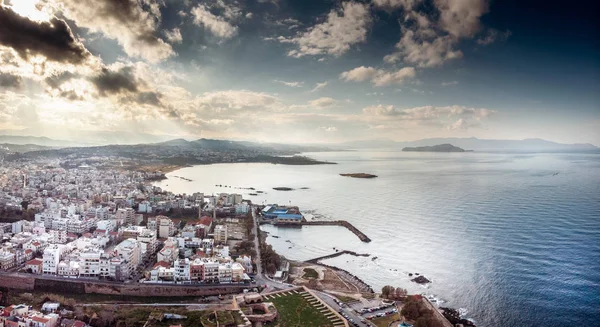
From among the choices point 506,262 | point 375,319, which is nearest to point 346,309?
point 375,319

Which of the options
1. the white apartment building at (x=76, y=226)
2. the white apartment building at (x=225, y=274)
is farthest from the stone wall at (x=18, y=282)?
the white apartment building at (x=225, y=274)

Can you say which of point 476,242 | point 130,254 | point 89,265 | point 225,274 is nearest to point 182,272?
point 225,274

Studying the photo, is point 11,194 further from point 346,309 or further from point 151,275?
point 346,309

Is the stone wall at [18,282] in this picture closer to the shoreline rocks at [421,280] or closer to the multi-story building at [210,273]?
the multi-story building at [210,273]

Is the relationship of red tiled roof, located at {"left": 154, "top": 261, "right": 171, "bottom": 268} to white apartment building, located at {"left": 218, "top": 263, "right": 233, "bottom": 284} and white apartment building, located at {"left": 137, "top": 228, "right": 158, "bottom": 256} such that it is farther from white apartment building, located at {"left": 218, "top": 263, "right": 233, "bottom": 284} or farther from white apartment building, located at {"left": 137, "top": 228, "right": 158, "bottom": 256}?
white apartment building, located at {"left": 137, "top": 228, "right": 158, "bottom": 256}

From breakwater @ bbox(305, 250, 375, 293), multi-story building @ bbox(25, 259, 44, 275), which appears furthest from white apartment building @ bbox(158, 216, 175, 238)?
breakwater @ bbox(305, 250, 375, 293)

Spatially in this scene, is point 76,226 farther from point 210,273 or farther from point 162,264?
point 210,273
